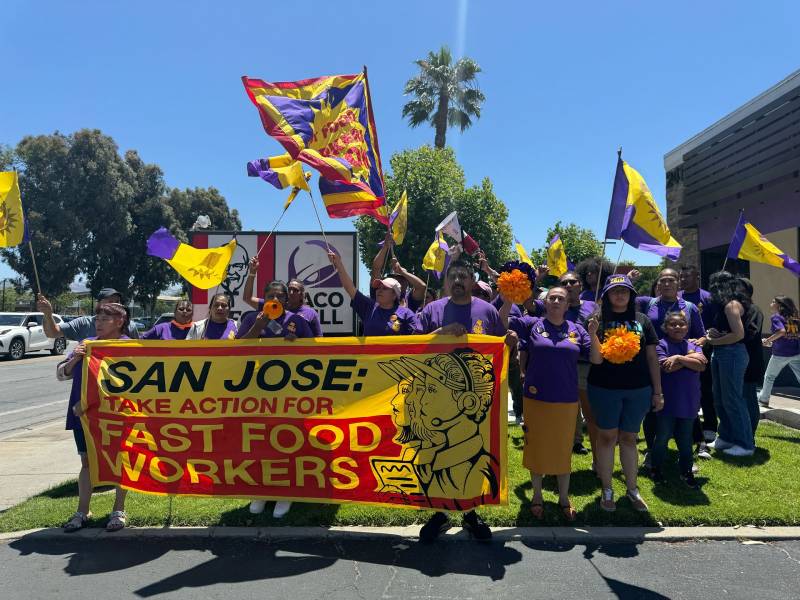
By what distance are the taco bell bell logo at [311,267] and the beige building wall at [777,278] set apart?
34.1 ft

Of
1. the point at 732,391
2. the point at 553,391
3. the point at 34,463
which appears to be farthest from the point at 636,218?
the point at 34,463

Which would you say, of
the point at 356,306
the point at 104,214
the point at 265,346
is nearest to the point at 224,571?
the point at 265,346

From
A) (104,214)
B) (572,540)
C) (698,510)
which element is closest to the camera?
(572,540)

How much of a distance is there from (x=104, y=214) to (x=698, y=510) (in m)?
32.0

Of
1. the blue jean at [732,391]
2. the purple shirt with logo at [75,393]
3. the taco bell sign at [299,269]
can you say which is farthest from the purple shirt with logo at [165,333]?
the blue jean at [732,391]

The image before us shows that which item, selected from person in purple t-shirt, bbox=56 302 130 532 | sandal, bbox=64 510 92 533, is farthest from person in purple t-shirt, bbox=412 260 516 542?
sandal, bbox=64 510 92 533

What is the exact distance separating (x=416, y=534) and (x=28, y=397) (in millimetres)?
10976

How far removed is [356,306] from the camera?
468 cm

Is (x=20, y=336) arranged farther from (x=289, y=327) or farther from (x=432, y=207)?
(x=289, y=327)

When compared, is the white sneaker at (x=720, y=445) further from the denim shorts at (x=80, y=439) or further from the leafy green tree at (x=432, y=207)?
the leafy green tree at (x=432, y=207)

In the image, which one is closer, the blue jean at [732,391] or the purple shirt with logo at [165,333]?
the purple shirt with logo at [165,333]

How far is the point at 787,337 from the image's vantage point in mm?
7438

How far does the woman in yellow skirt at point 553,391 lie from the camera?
4047mm

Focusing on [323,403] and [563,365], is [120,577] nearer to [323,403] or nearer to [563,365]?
[323,403]
